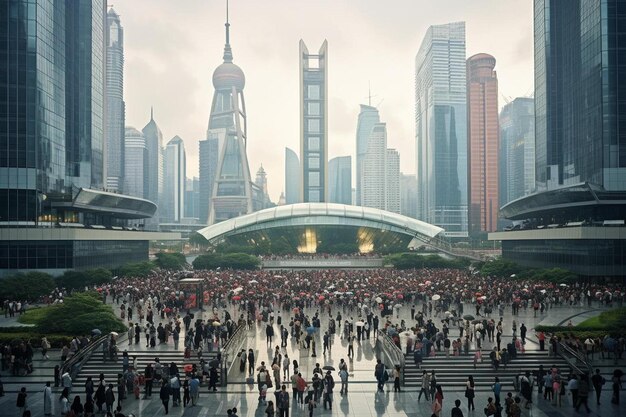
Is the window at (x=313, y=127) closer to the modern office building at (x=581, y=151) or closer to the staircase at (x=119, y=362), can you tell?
the modern office building at (x=581, y=151)

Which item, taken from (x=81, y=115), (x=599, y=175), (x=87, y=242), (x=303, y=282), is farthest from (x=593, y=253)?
(x=81, y=115)

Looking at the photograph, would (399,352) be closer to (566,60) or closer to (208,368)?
(208,368)

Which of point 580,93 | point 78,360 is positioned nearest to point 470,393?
point 78,360

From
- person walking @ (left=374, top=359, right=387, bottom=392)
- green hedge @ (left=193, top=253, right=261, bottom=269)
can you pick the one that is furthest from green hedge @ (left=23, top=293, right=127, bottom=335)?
green hedge @ (left=193, top=253, right=261, bottom=269)

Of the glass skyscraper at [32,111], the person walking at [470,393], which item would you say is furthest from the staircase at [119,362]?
the glass skyscraper at [32,111]

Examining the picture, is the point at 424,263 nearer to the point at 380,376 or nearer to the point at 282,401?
the point at 380,376

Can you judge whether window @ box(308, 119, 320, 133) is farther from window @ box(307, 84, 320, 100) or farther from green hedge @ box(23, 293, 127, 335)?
green hedge @ box(23, 293, 127, 335)
